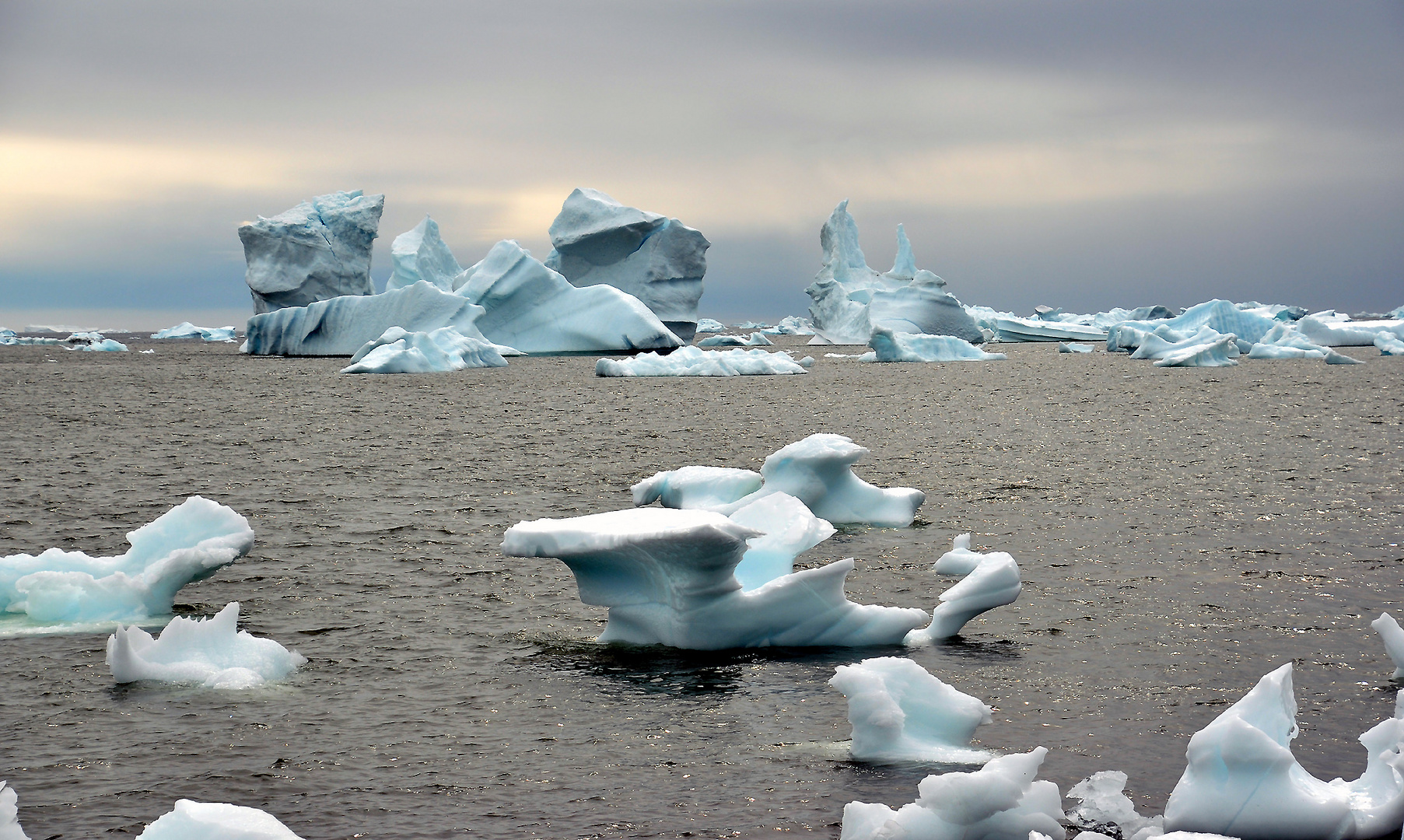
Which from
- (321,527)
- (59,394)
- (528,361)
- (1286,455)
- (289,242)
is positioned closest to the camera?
(321,527)

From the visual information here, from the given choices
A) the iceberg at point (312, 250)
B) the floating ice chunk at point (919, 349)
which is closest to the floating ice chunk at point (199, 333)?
the iceberg at point (312, 250)

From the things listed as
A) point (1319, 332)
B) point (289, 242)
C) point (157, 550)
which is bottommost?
point (157, 550)

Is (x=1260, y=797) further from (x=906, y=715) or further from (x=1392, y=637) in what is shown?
(x=1392, y=637)

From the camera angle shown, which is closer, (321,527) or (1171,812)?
(1171,812)

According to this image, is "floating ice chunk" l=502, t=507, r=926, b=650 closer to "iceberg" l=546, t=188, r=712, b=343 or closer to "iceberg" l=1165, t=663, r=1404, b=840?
"iceberg" l=1165, t=663, r=1404, b=840

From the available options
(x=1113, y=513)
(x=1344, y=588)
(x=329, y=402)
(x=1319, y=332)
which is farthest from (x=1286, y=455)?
(x=1319, y=332)

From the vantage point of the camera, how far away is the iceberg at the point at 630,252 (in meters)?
29.5

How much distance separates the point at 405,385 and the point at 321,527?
1056 cm

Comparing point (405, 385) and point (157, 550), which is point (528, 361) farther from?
point (157, 550)

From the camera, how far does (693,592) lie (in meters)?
3.52

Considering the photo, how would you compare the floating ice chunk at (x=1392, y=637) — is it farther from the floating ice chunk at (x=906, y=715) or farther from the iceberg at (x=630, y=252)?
the iceberg at (x=630, y=252)

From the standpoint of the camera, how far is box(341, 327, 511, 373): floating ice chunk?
18.7 meters

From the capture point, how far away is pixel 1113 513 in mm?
5879

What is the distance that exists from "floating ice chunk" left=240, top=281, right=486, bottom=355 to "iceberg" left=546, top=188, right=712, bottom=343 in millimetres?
7006
